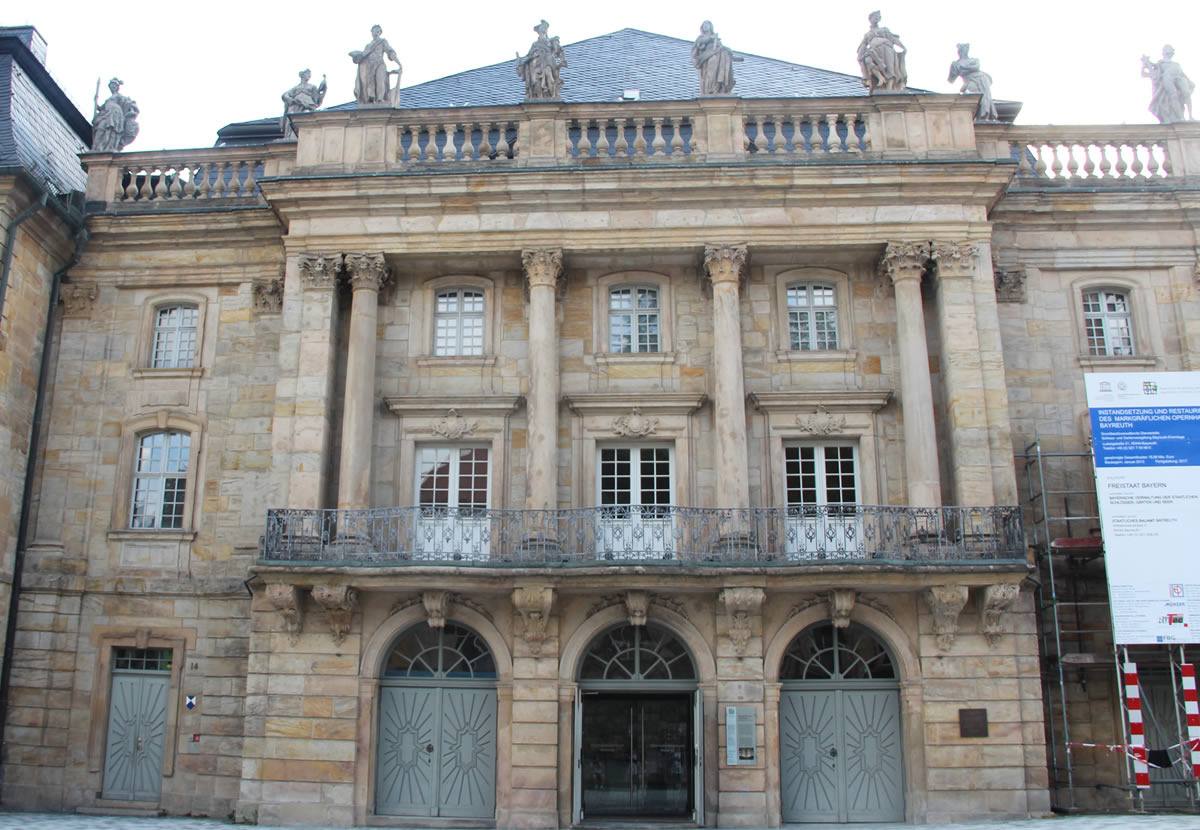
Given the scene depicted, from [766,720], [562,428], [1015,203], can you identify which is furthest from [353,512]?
[1015,203]

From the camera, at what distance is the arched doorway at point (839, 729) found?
653 inches

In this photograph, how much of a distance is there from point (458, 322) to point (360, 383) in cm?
210

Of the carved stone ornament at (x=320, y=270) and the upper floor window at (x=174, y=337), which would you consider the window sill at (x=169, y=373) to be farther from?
the carved stone ornament at (x=320, y=270)

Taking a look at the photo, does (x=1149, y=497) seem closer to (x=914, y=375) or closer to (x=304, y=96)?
(x=914, y=375)

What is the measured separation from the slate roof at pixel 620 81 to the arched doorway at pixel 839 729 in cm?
1017

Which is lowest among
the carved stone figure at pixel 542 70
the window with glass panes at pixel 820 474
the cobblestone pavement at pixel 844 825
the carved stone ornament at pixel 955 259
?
the cobblestone pavement at pixel 844 825

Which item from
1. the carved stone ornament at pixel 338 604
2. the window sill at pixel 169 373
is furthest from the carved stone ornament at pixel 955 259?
the window sill at pixel 169 373

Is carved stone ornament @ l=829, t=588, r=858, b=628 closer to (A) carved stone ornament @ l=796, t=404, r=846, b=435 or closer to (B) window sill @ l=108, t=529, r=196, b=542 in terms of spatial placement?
(A) carved stone ornament @ l=796, t=404, r=846, b=435

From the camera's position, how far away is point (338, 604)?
16.5 meters

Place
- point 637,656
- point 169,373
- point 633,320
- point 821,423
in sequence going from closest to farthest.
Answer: point 637,656
point 821,423
point 633,320
point 169,373

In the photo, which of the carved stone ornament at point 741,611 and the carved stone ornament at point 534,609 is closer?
the carved stone ornament at point 741,611

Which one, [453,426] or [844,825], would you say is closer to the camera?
[844,825]

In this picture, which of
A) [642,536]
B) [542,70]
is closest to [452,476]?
[642,536]

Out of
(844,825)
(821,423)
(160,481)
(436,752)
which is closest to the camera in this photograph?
(844,825)
